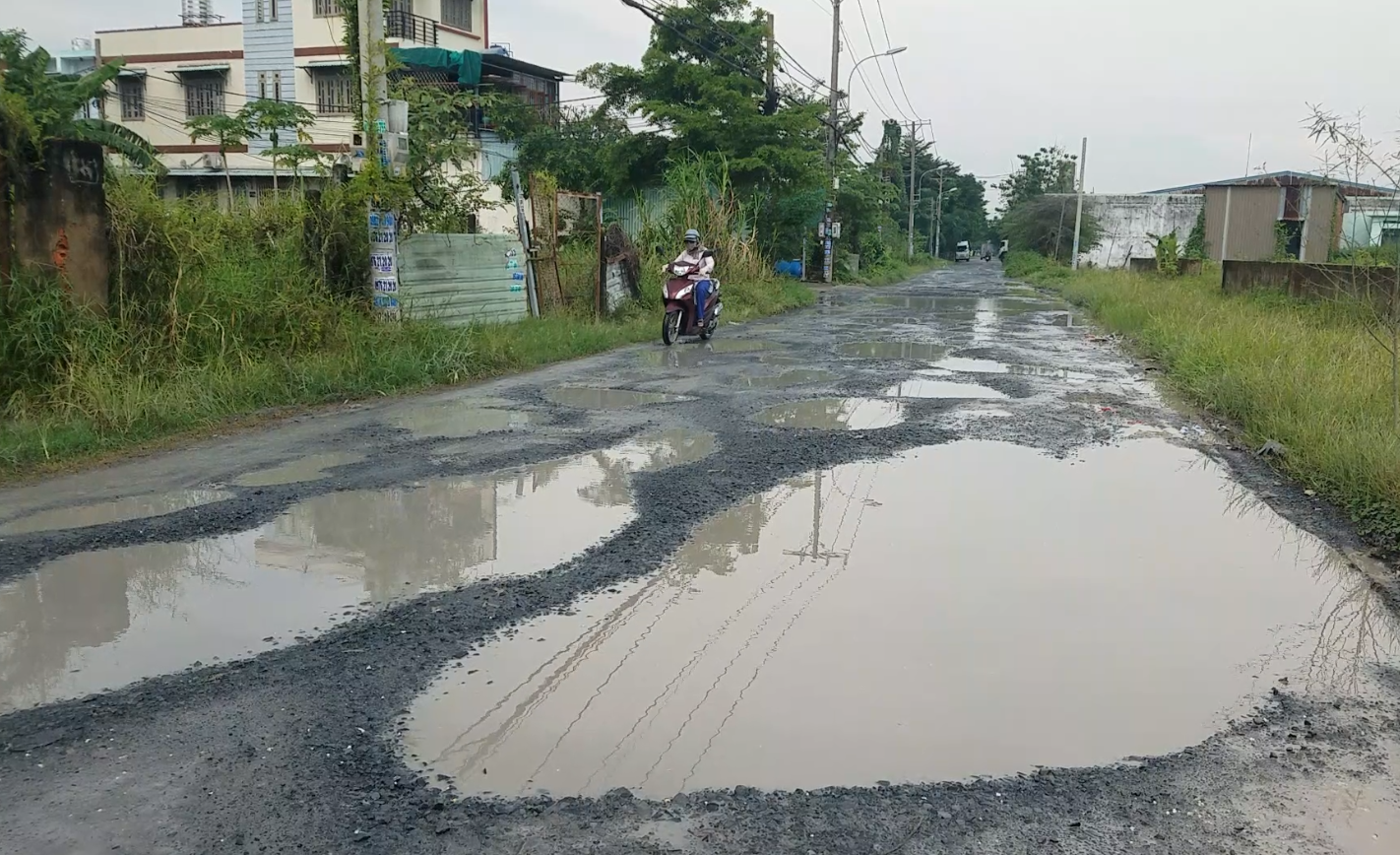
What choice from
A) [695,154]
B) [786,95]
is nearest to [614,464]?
[695,154]

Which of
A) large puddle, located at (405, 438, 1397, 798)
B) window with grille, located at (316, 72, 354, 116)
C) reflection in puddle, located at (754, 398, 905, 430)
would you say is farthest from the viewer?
window with grille, located at (316, 72, 354, 116)

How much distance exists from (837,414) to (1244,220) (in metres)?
39.3

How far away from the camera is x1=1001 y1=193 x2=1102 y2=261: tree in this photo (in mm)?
47219

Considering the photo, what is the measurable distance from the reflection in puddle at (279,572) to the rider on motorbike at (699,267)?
7859 millimetres

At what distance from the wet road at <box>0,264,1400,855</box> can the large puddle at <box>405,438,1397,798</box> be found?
0.02 meters

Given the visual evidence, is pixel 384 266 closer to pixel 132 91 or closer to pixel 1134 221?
pixel 132 91

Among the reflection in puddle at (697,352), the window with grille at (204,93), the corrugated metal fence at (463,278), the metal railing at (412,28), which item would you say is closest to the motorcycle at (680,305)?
the reflection in puddle at (697,352)

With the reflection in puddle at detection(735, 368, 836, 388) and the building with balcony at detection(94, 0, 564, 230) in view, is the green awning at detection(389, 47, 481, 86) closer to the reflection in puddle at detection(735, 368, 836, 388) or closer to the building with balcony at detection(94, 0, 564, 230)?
the building with balcony at detection(94, 0, 564, 230)

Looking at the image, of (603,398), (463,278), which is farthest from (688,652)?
(463,278)

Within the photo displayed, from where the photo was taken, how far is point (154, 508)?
558 cm

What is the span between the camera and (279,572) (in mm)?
4633

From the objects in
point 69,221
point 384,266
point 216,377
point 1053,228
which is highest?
point 1053,228

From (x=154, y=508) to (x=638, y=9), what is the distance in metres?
11.4

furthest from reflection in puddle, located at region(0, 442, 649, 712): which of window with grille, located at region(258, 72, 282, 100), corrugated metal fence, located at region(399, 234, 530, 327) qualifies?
window with grille, located at region(258, 72, 282, 100)
